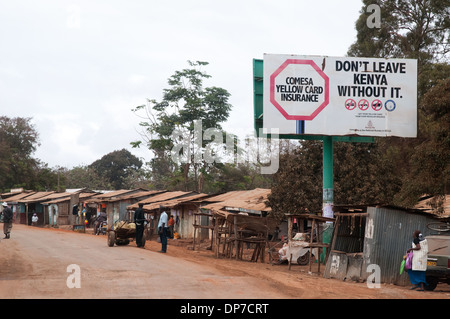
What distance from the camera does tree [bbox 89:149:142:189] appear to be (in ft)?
317

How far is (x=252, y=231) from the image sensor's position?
2344 centimetres

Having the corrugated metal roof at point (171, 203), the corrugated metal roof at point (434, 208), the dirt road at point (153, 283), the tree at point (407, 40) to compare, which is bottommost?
the dirt road at point (153, 283)

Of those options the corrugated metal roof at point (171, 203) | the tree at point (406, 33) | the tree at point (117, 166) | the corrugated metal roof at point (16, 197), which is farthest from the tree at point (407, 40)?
the tree at point (117, 166)

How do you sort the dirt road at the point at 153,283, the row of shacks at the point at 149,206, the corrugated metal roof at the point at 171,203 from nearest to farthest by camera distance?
the dirt road at the point at 153,283
the row of shacks at the point at 149,206
the corrugated metal roof at the point at 171,203

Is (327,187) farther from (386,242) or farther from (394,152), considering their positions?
(394,152)

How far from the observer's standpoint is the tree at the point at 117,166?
96.7m

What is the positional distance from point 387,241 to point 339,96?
7.88 metres

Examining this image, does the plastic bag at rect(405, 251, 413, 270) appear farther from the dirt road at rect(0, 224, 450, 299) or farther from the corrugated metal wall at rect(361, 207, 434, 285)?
the corrugated metal wall at rect(361, 207, 434, 285)

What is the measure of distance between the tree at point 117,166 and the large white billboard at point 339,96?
7504 cm

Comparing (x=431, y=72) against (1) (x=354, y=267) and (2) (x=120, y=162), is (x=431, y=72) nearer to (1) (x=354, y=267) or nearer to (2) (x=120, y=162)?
(1) (x=354, y=267)

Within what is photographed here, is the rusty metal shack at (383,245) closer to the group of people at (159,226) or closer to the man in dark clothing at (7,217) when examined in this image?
the group of people at (159,226)

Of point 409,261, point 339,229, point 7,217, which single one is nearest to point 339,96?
point 339,229

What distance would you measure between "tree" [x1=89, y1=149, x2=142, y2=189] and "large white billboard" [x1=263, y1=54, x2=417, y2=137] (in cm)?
7504
